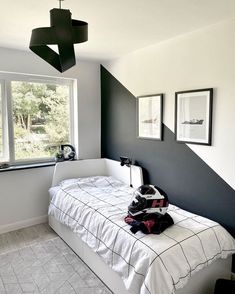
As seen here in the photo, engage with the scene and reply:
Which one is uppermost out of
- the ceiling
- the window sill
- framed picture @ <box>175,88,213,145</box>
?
the ceiling

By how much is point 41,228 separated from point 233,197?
2.40m

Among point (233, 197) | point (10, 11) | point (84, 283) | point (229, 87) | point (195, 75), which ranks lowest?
point (84, 283)

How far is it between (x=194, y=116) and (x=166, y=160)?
63 cm

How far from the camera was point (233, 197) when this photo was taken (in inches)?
83.4

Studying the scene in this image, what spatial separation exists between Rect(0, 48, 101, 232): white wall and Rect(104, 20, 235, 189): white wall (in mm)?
1077

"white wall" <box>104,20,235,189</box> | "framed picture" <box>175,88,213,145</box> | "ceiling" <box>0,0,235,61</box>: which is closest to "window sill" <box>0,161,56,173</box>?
"ceiling" <box>0,0,235,61</box>

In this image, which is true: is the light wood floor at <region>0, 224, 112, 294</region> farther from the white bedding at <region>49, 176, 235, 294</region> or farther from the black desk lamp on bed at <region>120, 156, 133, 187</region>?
the black desk lamp on bed at <region>120, 156, 133, 187</region>

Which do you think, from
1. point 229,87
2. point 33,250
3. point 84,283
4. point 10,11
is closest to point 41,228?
point 33,250

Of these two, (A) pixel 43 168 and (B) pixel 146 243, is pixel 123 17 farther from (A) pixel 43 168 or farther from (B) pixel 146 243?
(A) pixel 43 168

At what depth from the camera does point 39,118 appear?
3.43 m

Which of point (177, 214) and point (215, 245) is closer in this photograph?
point (215, 245)

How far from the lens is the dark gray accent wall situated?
2258mm

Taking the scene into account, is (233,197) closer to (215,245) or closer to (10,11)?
(215,245)

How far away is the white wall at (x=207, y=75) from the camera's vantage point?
2096 mm
